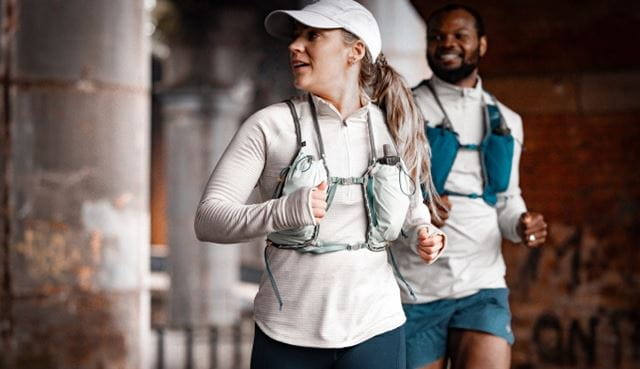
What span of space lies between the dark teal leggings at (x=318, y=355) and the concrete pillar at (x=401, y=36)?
432 cm

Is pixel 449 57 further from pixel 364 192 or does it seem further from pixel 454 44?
pixel 364 192

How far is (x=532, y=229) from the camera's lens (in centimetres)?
412

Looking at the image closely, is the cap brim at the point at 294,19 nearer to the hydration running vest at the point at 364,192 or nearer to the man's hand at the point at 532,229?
the hydration running vest at the point at 364,192

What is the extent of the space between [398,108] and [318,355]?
876mm

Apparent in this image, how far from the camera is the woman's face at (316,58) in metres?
3.28

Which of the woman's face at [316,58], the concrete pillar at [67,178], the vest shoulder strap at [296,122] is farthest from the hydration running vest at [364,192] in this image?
the concrete pillar at [67,178]

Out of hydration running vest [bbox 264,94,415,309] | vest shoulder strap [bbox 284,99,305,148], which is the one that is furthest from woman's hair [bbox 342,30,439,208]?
vest shoulder strap [bbox 284,99,305,148]

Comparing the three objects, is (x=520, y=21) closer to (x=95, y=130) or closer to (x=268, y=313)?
(x=95, y=130)

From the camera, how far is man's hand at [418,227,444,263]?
10.9ft

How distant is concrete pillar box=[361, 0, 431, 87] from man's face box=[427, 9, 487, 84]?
3.00 m

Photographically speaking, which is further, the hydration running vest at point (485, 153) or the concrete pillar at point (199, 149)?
the concrete pillar at point (199, 149)

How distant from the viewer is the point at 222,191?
3.15 m

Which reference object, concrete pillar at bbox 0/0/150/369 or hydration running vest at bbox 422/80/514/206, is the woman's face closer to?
hydration running vest at bbox 422/80/514/206

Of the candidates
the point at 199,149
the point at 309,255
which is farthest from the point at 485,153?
the point at 199,149
